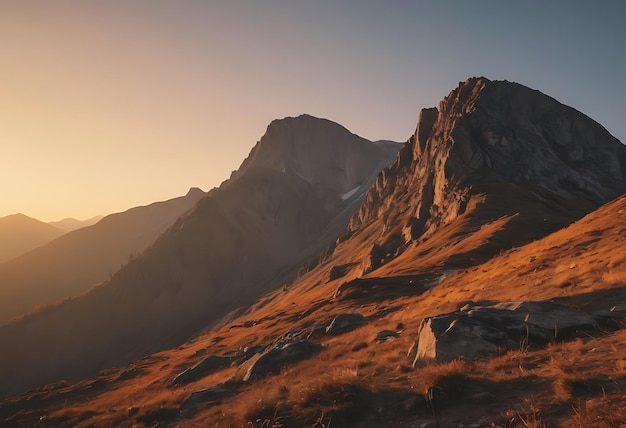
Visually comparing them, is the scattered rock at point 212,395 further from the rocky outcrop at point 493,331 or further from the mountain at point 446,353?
the rocky outcrop at point 493,331

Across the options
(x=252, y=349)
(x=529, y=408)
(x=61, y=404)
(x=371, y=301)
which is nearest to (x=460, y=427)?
(x=529, y=408)

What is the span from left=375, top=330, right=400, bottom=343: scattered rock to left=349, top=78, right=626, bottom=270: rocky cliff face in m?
37.9

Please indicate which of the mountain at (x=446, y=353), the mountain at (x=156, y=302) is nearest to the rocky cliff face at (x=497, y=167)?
the mountain at (x=446, y=353)

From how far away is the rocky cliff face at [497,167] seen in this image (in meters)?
76.6

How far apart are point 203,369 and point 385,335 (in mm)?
13670

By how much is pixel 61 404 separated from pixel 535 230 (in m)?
55.4

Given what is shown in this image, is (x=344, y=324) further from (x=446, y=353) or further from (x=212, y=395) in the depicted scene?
(x=446, y=353)

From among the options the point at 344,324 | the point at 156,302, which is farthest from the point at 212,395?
the point at 156,302

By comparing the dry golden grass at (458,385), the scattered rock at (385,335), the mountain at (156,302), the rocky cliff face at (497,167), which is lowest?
the mountain at (156,302)

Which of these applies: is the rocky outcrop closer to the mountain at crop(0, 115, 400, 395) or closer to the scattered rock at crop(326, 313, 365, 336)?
the scattered rock at crop(326, 313, 365, 336)

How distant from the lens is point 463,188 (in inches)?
3238

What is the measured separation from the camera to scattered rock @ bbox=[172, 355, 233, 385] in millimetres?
25031

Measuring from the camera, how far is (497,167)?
91125mm

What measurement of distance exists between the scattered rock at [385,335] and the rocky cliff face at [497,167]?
124ft
